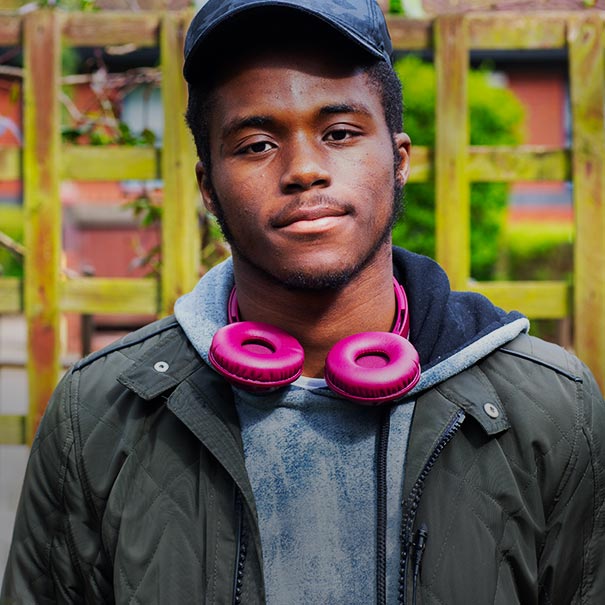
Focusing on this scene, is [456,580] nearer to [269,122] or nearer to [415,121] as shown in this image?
[269,122]

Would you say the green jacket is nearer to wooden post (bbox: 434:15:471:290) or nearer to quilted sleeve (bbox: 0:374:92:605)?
quilted sleeve (bbox: 0:374:92:605)

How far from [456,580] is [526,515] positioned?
20 cm

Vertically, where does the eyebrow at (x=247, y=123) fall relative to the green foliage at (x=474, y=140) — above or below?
above

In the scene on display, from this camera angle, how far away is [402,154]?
2.12 meters

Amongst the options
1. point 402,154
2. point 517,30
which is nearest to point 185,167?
point 517,30

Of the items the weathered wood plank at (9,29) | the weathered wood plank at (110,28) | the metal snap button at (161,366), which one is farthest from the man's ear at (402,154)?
the weathered wood plank at (9,29)

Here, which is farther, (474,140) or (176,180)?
(474,140)

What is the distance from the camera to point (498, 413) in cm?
191

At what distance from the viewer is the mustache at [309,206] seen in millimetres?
1854

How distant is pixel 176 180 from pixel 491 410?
271cm

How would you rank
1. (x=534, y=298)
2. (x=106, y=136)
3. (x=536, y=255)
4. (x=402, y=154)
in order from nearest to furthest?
(x=402, y=154), (x=534, y=298), (x=106, y=136), (x=536, y=255)

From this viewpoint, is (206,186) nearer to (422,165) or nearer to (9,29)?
(422,165)

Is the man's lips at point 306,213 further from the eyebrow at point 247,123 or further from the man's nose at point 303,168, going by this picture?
the eyebrow at point 247,123

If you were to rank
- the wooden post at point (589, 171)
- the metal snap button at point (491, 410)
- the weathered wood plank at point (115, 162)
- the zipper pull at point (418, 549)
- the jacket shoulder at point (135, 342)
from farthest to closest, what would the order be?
the weathered wood plank at point (115, 162)
the wooden post at point (589, 171)
the jacket shoulder at point (135, 342)
the metal snap button at point (491, 410)
the zipper pull at point (418, 549)
